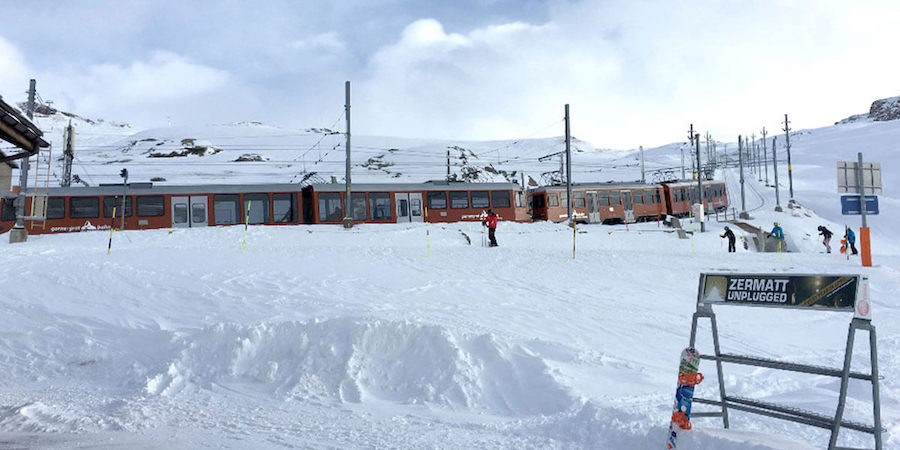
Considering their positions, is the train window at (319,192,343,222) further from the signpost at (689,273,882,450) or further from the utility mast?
the signpost at (689,273,882,450)

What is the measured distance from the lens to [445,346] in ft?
22.2

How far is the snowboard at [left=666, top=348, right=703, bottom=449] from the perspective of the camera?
3998 mm

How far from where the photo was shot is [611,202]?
3684 centimetres

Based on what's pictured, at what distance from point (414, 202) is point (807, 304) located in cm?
2654

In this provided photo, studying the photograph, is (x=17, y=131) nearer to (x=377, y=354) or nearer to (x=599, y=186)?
(x=377, y=354)

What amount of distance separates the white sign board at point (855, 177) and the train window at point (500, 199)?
A: 54.1ft

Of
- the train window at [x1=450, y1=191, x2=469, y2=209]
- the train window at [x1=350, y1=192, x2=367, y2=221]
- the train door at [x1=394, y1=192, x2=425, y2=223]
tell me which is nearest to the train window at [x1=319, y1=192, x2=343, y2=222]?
the train window at [x1=350, y1=192, x2=367, y2=221]

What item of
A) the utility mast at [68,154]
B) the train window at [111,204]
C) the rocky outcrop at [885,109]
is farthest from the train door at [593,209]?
the rocky outcrop at [885,109]

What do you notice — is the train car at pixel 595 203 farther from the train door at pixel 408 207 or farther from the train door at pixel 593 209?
the train door at pixel 408 207

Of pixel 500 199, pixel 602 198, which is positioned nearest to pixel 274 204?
pixel 500 199

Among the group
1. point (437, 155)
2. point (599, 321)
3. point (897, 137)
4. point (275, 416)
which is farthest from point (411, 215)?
point (897, 137)

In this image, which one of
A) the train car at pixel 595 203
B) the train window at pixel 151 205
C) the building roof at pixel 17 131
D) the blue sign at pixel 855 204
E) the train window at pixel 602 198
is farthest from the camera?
the train window at pixel 602 198

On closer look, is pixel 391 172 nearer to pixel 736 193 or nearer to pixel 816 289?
pixel 736 193

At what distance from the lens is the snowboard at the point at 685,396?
400 centimetres
